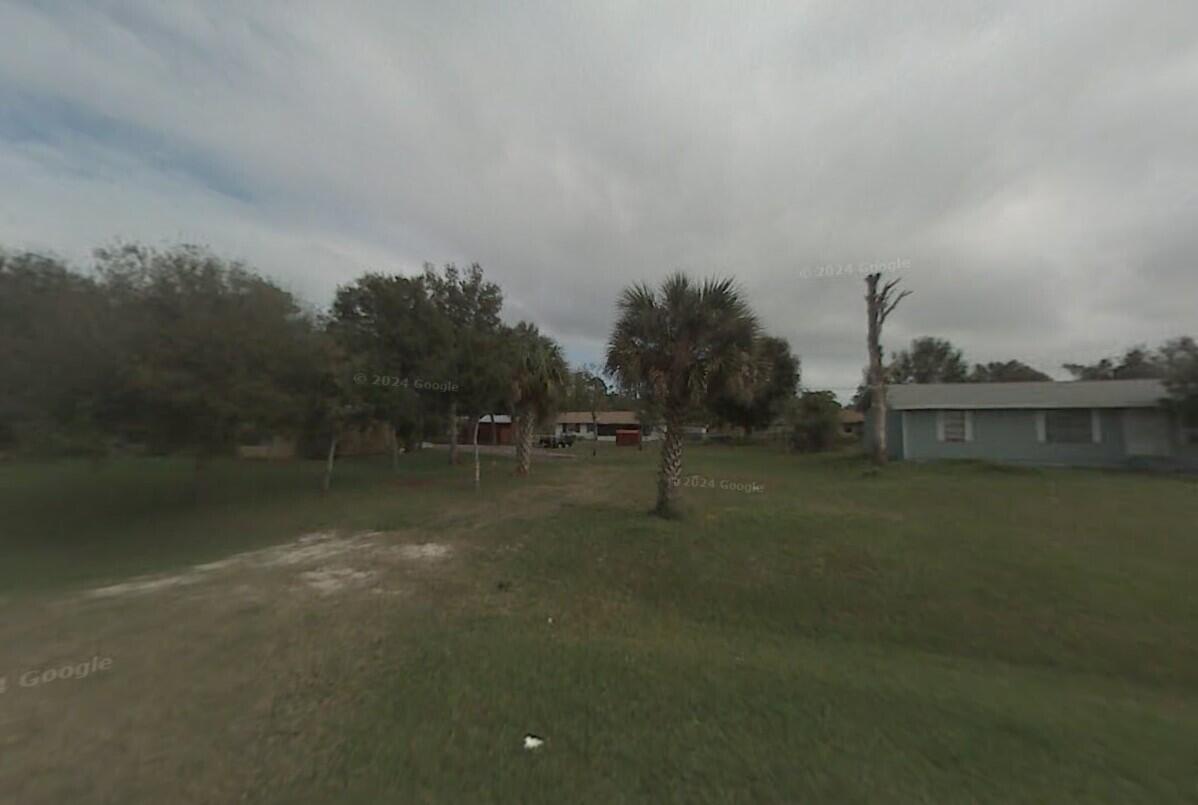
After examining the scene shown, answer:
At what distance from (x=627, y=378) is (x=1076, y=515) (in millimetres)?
9559

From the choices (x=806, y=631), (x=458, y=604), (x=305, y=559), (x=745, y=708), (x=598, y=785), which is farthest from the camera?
(x=305, y=559)

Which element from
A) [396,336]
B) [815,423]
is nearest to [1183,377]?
[815,423]

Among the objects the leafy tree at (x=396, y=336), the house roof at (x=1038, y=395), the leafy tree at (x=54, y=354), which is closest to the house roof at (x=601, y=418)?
the house roof at (x=1038, y=395)

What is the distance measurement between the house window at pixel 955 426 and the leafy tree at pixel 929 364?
112 feet

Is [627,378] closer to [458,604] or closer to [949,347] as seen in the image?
[458,604]

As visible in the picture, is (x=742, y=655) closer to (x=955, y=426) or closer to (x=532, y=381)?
(x=532, y=381)

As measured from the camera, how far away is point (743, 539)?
843 cm

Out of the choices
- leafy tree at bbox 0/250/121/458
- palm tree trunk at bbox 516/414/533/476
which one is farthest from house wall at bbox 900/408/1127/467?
leafy tree at bbox 0/250/121/458

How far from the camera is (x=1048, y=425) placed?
64.5ft

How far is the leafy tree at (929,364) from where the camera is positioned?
52.2 metres

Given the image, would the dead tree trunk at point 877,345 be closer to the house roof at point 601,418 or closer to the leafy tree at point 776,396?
the leafy tree at point 776,396

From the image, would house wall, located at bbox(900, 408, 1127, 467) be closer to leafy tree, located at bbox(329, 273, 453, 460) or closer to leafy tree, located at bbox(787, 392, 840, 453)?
leafy tree, located at bbox(787, 392, 840, 453)

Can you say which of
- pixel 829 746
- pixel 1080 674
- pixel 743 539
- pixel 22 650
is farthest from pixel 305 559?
pixel 1080 674

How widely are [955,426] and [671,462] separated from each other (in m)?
17.4
